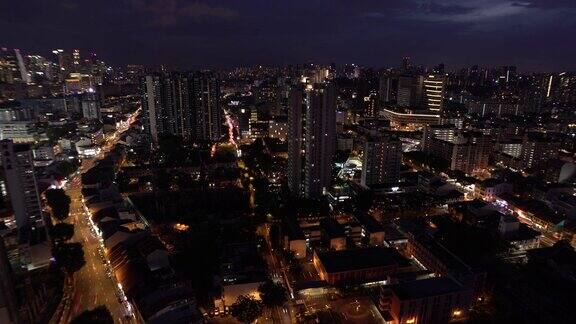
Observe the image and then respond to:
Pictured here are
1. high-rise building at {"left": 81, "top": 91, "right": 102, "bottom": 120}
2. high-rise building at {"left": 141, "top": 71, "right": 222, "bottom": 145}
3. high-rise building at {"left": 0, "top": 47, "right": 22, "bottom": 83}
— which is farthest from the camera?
high-rise building at {"left": 0, "top": 47, "right": 22, "bottom": 83}

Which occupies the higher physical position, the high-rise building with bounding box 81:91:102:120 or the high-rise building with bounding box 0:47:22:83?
the high-rise building with bounding box 0:47:22:83

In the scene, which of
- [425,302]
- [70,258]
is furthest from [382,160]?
[70,258]

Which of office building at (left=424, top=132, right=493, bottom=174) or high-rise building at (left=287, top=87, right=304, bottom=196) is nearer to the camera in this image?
high-rise building at (left=287, top=87, right=304, bottom=196)

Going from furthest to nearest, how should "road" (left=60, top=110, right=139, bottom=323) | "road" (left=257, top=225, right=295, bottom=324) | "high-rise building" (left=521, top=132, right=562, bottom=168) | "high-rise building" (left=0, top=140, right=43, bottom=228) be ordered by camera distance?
"high-rise building" (left=521, top=132, right=562, bottom=168), "high-rise building" (left=0, top=140, right=43, bottom=228), "road" (left=60, top=110, right=139, bottom=323), "road" (left=257, top=225, right=295, bottom=324)

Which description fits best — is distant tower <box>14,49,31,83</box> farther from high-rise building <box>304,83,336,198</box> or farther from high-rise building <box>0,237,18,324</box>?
high-rise building <box>0,237,18,324</box>

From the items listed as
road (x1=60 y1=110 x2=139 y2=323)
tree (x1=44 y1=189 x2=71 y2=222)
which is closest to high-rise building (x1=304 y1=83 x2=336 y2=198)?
road (x1=60 y1=110 x2=139 y2=323)

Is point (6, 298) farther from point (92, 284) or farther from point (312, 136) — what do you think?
point (312, 136)
